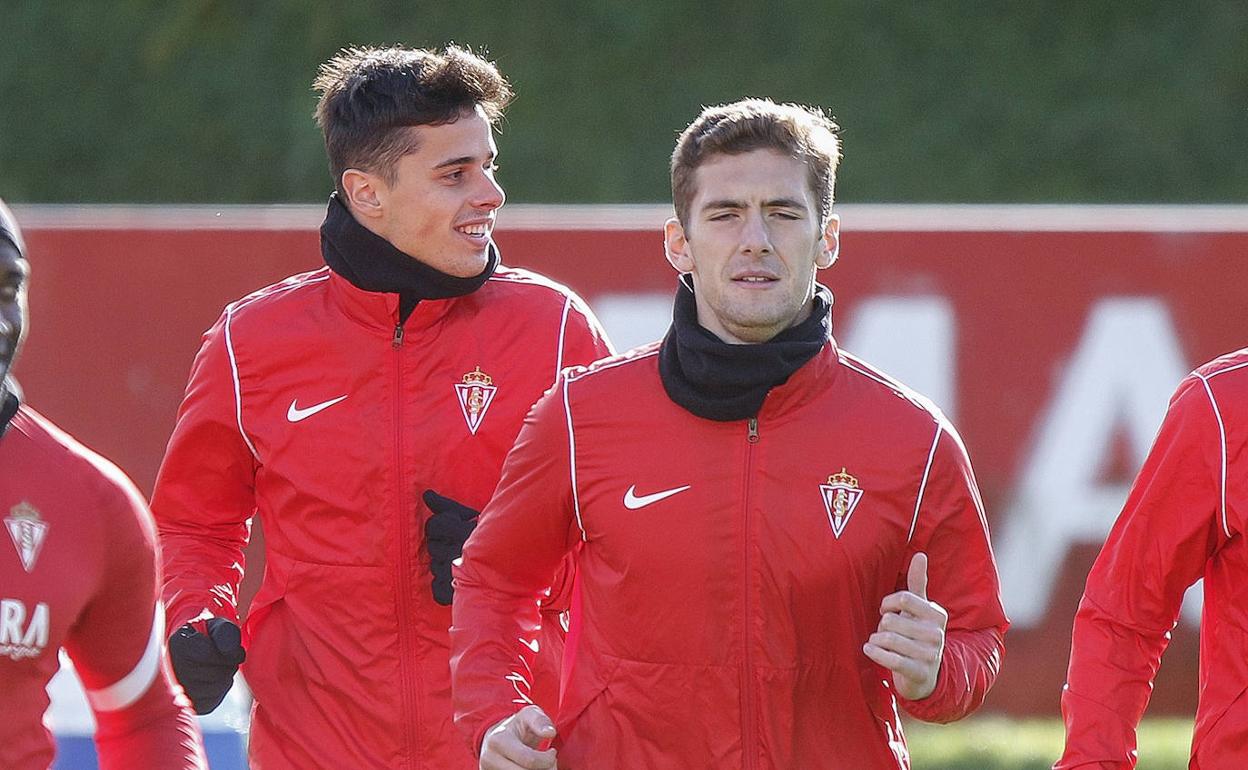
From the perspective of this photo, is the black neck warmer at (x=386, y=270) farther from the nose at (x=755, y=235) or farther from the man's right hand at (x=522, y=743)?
the man's right hand at (x=522, y=743)

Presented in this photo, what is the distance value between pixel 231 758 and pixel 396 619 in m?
1.21

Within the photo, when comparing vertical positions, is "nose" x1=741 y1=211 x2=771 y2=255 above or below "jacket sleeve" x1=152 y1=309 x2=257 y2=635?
above

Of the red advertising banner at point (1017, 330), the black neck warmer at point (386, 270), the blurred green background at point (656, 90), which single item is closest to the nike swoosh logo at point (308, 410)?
the black neck warmer at point (386, 270)

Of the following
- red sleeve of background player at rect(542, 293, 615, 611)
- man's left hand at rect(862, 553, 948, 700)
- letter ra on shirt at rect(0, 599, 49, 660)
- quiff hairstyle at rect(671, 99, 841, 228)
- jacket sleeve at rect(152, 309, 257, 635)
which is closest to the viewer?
letter ra on shirt at rect(0, 599, 49, 660)

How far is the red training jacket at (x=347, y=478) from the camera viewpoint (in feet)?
14.0

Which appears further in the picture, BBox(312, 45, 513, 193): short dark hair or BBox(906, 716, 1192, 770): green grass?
BBox(906, 716, 1192, 770): green grass

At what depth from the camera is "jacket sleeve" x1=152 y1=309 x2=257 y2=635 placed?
444 centimetres

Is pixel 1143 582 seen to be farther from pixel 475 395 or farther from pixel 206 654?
pixel 206 654

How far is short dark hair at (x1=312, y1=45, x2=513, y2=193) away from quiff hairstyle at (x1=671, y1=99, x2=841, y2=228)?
3.06ft

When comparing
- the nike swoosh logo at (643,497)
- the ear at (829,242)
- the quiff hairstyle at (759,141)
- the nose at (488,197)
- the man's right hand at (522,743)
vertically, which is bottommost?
the man's right hand at (522,743)

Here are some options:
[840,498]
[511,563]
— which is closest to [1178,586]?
[840,498]

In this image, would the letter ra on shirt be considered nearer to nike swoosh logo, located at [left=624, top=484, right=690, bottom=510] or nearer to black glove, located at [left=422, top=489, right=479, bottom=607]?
nike swoosh logo, located at [left=624, top=484, right=690, bottom=510]

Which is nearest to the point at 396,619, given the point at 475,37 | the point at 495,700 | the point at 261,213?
the point at 495,700

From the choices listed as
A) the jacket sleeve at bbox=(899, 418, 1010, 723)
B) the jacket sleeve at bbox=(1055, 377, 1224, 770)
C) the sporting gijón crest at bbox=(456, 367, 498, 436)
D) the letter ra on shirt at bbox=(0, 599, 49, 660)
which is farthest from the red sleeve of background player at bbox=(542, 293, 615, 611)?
the letter ra on shirt at bbox=(0, 599, 49, 660)
